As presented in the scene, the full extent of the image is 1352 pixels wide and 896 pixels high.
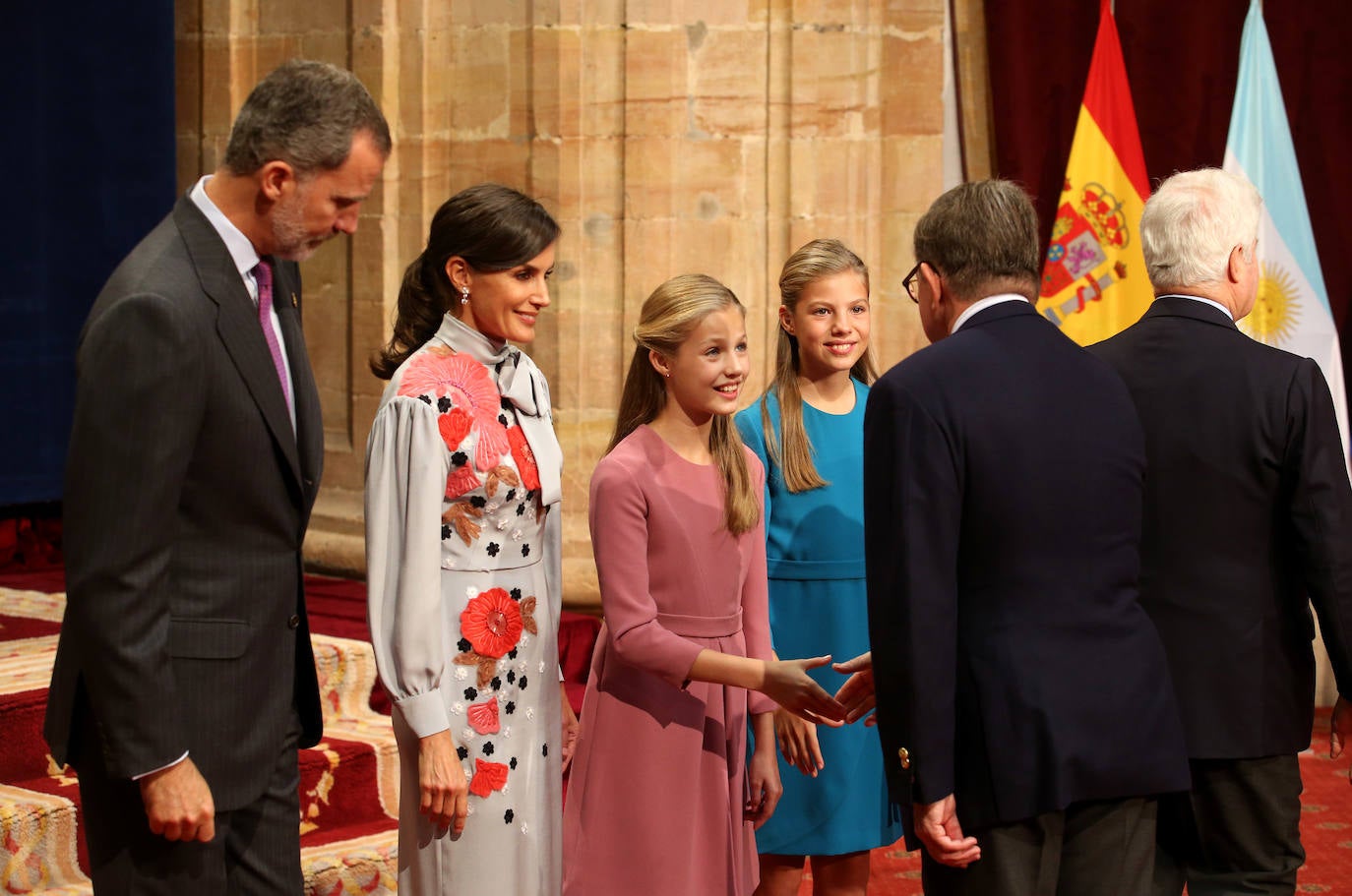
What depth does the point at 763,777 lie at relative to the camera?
2.95 m

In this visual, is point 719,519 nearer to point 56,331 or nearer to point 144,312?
point 144,312

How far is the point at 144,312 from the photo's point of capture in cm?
197

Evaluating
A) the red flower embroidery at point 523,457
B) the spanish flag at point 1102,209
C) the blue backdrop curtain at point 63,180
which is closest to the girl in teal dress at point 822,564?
the red flower embroidery at point 523,457

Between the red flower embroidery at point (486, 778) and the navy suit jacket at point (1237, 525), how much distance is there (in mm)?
1103

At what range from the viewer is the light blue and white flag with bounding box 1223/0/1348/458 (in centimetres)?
588

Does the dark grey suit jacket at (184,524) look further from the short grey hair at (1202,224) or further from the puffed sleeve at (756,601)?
the short grey hair at (1202,224)

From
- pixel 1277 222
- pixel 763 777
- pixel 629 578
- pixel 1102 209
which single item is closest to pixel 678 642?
pixel 629 578

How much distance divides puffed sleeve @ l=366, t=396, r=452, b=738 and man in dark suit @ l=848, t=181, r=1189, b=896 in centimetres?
69

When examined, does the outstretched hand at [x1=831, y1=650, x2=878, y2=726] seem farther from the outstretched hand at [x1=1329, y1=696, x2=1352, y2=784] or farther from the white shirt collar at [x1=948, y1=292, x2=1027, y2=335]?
the outstretched hand at [x1=1329, y1=696, x2=1352, y2=784]

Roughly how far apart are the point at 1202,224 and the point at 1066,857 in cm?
110

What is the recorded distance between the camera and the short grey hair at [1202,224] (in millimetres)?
2725

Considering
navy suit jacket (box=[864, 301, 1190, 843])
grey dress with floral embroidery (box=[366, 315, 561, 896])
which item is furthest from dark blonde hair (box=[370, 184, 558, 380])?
navy suit jacket (box=[864, 301, 1190, 843])

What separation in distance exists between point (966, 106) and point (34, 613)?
376 cm

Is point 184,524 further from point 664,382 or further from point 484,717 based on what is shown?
point 664,382
